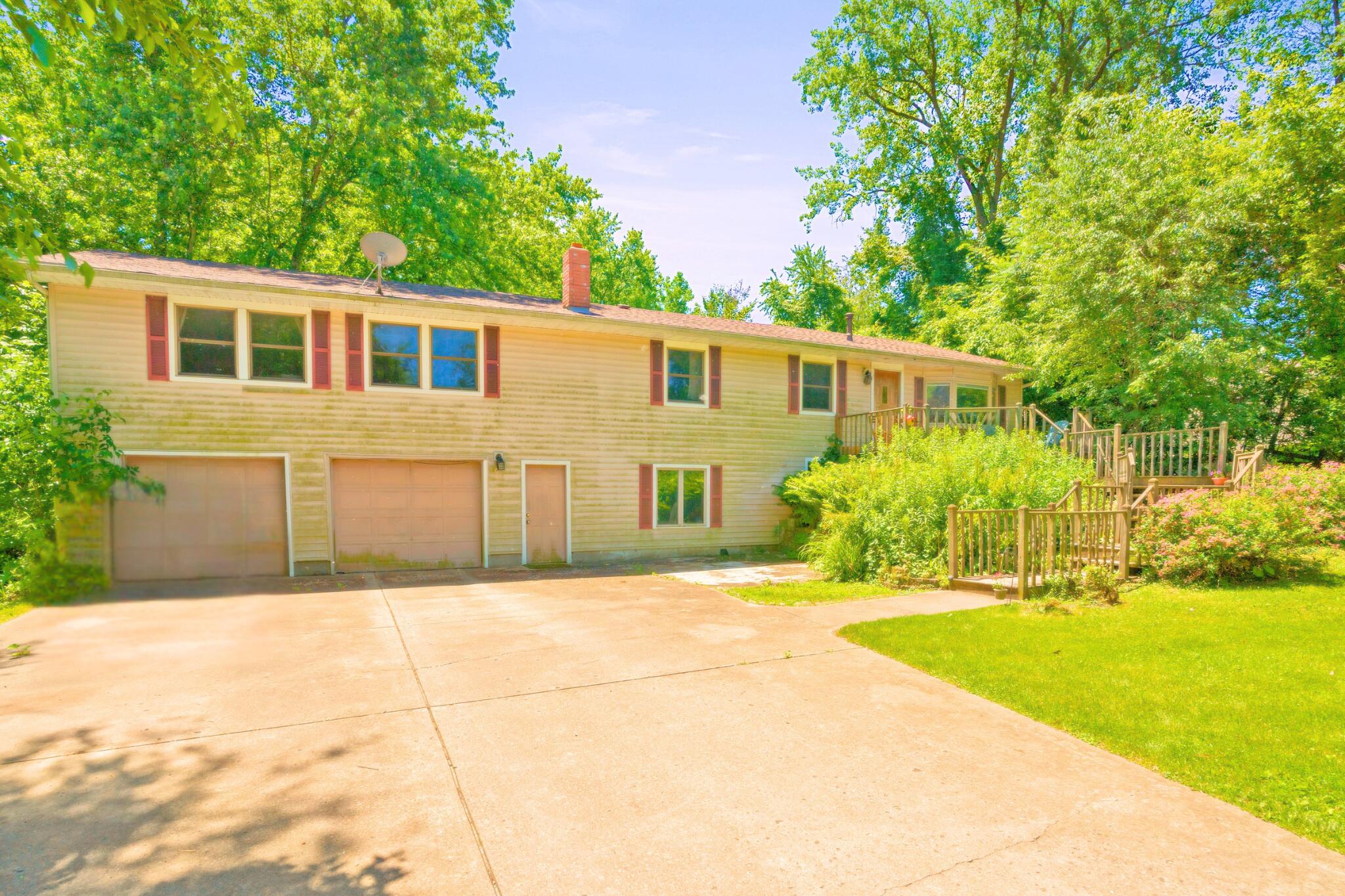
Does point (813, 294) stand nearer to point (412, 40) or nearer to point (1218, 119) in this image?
point (1218, 119)

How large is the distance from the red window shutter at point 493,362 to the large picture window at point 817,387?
7.60 metres

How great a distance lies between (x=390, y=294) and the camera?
1160 cm

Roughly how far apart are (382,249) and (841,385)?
11062 millimetres

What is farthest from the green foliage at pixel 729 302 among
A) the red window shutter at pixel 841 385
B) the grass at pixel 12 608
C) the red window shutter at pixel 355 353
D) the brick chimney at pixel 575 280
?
the grass at pixel 12 608

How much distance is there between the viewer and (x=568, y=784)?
357 cm

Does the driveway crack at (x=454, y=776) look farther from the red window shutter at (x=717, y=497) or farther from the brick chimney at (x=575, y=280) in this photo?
the brick chimney at (x=575, y=280)

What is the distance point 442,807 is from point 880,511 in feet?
29.3

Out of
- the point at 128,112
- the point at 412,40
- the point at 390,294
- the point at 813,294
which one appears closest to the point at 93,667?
the point at 390,294

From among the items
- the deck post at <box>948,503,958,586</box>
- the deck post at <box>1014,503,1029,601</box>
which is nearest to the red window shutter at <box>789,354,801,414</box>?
the deck post at <box>948,503,958,586</box>

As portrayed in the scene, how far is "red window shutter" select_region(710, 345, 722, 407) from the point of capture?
1473cm

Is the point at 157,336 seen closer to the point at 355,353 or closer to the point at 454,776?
the point at 355,353

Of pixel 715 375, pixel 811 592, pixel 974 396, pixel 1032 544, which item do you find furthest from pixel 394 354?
pixel 974 396

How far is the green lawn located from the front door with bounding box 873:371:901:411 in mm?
9200

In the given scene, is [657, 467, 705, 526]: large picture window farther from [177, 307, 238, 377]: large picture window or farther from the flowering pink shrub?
[177, 307, 238, 377]: large picture window
